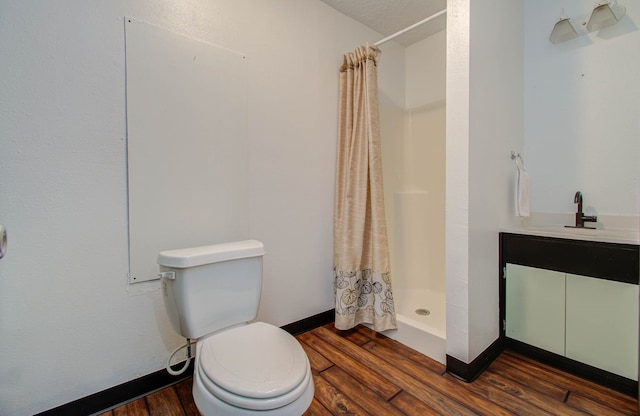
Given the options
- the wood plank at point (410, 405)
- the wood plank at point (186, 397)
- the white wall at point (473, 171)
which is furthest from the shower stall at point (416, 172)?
the wood plank at point (186, 397)

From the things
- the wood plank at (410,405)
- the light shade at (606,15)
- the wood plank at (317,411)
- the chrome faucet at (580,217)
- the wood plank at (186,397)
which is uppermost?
the light shade at (606,15)

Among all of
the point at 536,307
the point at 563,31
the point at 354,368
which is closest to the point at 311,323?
the point at 354,368

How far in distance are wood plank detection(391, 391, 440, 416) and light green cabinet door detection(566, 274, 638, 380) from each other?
2.87 ft

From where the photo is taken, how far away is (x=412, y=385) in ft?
4.55

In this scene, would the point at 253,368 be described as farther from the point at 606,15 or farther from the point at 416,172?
the point at 606,15

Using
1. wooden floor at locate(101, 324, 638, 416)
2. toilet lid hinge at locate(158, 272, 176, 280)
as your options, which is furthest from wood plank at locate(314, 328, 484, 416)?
toilet lid hinge at locate(158, 272, 176, 280)

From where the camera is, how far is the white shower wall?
7.80ft

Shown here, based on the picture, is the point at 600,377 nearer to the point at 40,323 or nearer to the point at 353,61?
the point at 353,61

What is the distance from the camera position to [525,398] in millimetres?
1291

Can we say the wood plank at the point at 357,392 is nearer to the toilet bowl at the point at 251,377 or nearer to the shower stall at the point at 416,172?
the toilet bowl at the point at 251,377

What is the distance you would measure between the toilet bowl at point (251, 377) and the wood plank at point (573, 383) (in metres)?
1.32

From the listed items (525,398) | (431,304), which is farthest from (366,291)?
(525,398)

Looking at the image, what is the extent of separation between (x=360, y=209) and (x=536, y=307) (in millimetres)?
1151

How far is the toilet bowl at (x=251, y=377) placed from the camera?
0.85 metres
